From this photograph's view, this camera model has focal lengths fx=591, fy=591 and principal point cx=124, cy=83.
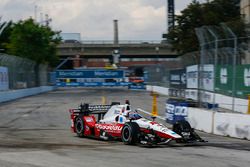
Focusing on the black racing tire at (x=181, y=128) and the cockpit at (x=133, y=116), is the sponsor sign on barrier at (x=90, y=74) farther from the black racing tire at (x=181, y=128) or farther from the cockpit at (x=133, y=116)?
the black racing tire at (x=181, y=128)

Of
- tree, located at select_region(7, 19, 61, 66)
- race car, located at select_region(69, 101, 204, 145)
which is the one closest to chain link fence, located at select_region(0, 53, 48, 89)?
tree, located at select_region(7, 19, 61, 66)

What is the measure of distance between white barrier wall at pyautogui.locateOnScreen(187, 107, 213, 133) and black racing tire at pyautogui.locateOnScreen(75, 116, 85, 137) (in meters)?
4.07

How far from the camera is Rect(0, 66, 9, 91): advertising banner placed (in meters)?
38.4

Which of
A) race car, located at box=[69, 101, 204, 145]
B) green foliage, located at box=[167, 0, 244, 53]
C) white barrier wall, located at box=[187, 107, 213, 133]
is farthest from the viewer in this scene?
green foliage, located at box=[167, 0, 244, 53]

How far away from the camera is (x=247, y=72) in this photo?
808 inches

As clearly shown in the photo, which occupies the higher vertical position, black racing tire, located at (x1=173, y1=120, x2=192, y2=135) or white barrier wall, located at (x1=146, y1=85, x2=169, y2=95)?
black racing tire, located at (x1=173, y1=120, x2=192, y2=135)

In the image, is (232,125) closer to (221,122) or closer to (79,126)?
(221,122)

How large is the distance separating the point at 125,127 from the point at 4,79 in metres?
26.8

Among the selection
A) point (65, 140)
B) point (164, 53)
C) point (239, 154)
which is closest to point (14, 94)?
point (65, 140)

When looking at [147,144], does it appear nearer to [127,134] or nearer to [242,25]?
[127,134]

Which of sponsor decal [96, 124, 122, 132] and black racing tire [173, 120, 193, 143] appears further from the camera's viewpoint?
sponsor decal [96, 124, 122, 132]

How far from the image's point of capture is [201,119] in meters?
18.5

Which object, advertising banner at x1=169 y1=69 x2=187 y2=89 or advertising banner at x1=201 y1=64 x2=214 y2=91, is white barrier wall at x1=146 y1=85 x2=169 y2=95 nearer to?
advertising banner at x1=169 y1=69 x2=187 y2=89

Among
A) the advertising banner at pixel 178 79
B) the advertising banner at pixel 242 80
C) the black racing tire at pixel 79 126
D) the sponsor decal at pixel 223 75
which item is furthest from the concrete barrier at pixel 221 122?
the advertising banner at pixel 178 79
